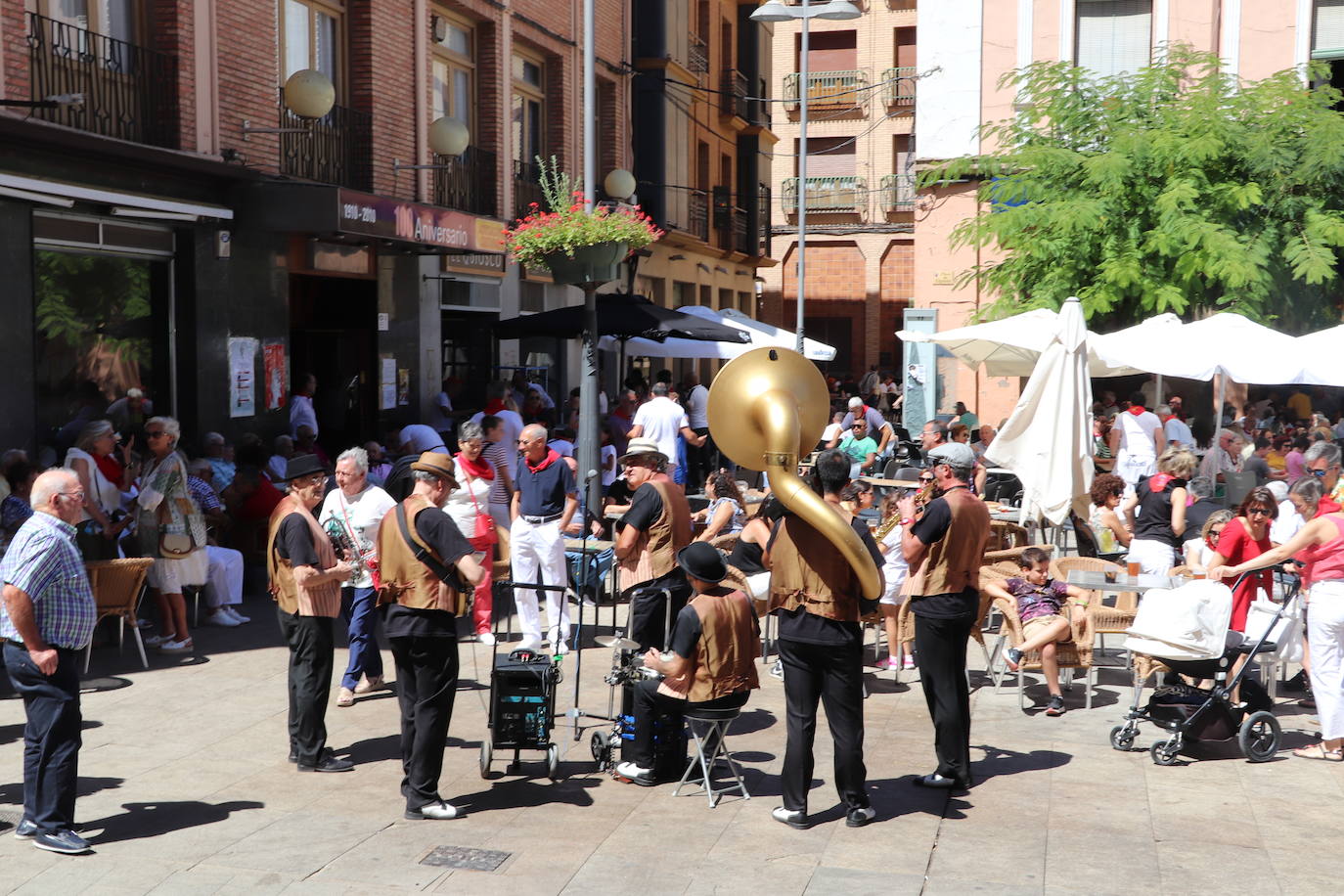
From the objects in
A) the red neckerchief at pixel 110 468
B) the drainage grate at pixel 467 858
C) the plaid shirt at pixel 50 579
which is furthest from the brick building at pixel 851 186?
the plaid shirt at pixel 50 579

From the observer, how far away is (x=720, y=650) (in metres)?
6.95

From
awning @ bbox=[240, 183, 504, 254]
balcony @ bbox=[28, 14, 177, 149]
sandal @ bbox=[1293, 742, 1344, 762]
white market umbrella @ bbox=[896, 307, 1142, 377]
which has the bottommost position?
sandal @ bbox=[1293, 742, 1344, 762]

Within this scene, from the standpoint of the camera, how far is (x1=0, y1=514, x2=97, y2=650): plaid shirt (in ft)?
20.1

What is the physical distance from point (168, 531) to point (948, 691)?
618cm

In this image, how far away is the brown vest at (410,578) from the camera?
675cm

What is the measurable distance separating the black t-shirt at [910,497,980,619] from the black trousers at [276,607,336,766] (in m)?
3.22

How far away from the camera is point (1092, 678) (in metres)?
9.67

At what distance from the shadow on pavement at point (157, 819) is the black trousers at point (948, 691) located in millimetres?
3521

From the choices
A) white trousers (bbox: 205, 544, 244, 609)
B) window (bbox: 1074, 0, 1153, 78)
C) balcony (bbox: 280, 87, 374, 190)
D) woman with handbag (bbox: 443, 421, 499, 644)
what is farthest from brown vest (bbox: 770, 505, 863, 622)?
window (bbox: 1074, 0, 1153, 78)

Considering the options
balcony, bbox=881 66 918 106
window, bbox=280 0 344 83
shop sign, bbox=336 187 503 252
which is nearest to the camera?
shop sign, bbox=336 187 503 252

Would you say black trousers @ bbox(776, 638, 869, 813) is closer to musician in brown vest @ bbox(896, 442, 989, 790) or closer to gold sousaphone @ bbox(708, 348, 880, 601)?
gold sousaphone @ bbox(708, 348, 880, 601)

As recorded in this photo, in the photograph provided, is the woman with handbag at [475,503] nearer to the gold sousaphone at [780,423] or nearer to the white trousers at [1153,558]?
the gold sousaphone at [780,423]

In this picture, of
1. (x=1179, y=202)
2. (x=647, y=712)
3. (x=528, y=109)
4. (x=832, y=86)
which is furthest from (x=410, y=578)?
(x=832, y=86)

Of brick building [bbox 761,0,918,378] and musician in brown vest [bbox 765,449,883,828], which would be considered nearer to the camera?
musician in brown vest [bbox 765,449,883,828]
